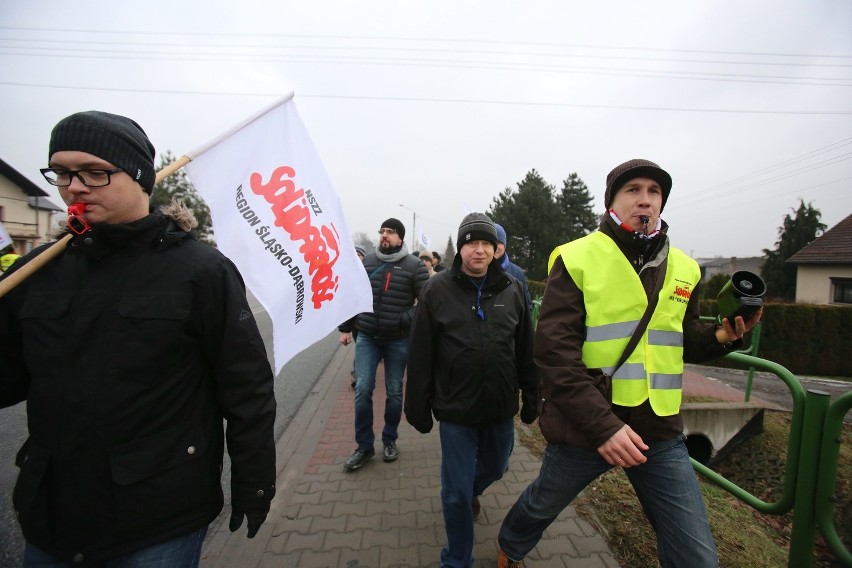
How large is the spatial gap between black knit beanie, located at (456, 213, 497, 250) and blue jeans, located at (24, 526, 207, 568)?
1.83 meters

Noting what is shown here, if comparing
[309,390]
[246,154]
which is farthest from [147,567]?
[309,390]

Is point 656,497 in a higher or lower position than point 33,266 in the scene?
lower

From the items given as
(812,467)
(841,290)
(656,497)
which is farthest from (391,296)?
(841,290)

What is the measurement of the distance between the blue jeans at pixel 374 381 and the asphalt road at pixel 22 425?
112 centimetres

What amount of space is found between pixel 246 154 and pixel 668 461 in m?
2.51

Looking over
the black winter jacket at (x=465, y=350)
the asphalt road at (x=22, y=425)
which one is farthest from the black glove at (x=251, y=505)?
the asphalt road at (x=22, y=425)

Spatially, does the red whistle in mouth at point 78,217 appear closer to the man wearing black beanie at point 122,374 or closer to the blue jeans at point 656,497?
the man wearing black beanie at point 122,374

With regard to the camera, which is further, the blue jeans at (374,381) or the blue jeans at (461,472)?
the blue jeans at (374,381)

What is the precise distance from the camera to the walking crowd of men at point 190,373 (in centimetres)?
126

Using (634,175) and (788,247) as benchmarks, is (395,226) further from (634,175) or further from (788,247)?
(788,247)

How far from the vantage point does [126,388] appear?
1262 millimetres

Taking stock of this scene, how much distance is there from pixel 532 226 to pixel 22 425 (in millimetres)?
28160

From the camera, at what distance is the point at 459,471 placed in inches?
88.0

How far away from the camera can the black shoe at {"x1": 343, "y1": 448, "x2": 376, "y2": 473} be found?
350 centimetres
